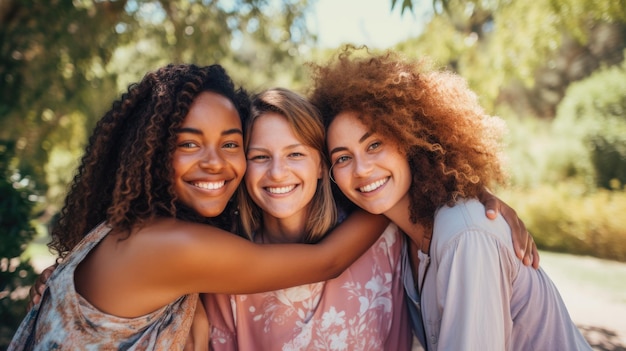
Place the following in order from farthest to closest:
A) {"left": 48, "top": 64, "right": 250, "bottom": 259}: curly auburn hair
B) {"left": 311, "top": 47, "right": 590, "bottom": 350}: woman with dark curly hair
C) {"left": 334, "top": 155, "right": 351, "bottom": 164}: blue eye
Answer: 1. {"left": 334, "top": 155, "right": 351, "bottom": 164}: blue eye
2. {"left": 48, "top": 64, "right": 250, "bottom": 259}: curly auburn hair
3. {"left": 311, "top": 47, "right": 590, "bottom": 350}: woman with dark curly hair

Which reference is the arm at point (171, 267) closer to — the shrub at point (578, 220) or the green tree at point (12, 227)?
the green tree at point (12, 227)

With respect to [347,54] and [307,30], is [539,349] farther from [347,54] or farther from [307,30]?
[307,30]

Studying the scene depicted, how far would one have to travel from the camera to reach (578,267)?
875cm

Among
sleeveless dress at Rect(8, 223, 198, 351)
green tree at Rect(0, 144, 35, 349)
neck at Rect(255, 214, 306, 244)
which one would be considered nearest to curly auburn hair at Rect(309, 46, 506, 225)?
neck at Rect(255, 214, 306, 244)

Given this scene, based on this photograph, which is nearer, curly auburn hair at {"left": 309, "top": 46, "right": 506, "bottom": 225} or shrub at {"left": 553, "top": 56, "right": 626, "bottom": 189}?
curly auburn hair at {"left": 309, "top": 46, "right": 506, "bottom": 225}

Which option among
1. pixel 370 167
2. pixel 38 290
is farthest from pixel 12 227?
pixel 370 167

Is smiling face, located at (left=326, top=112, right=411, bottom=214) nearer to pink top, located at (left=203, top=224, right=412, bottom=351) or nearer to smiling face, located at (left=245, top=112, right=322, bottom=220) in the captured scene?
smiling face, located at (left=245, top=112, right=322, bottom=220)

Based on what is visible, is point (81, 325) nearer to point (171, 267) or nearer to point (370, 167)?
point (171, 267)

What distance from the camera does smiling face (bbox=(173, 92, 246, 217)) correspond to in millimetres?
2506

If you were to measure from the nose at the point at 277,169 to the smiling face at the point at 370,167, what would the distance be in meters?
0.33

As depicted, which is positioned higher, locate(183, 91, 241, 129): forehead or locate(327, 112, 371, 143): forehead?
locate(183, 91, 241, 129): forehead

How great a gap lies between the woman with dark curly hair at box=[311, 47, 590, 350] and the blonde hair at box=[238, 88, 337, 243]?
12 centimetres

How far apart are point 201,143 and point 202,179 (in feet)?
0.62

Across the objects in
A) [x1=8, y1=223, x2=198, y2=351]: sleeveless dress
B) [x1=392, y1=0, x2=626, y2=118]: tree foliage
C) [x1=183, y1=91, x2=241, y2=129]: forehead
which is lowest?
[x1=8, y1=223, x2=198, y2=351]: sleeveless dress
